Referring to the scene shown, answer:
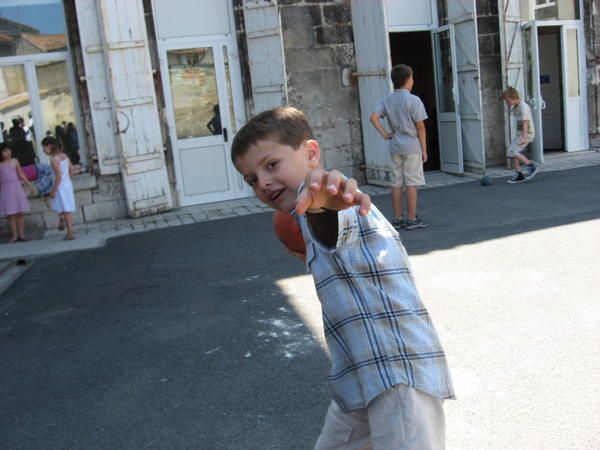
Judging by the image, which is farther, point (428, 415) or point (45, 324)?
point (45, 324)

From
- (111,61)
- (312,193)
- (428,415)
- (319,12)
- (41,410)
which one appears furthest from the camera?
(319,12)

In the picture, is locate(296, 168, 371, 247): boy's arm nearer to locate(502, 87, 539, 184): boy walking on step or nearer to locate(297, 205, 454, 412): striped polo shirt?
locate(297, 205, 454, 412): striped polo shirt

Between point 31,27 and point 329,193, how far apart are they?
1030cm

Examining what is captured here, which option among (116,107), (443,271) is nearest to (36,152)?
(116,107)

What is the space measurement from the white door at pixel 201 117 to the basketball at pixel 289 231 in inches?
375

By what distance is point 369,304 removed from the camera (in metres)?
1.87

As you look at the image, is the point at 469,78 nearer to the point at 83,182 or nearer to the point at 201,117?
the point at 201,117

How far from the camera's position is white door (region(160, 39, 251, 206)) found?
11.2 metres

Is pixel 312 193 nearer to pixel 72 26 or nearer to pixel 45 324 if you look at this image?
pixel 45 324

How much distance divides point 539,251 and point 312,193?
17.7ft

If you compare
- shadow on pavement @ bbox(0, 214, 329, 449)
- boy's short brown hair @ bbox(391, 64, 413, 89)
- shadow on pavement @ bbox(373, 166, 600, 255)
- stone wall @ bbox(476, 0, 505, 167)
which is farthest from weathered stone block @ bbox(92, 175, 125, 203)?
stone wall @ bbox(476, 0, 505, 167)

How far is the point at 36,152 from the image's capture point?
35.4ft

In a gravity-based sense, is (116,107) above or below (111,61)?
below

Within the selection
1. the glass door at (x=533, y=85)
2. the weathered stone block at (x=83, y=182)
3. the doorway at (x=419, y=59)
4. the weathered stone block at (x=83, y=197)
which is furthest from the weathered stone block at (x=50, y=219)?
the glass door at (x=533, y=85)
